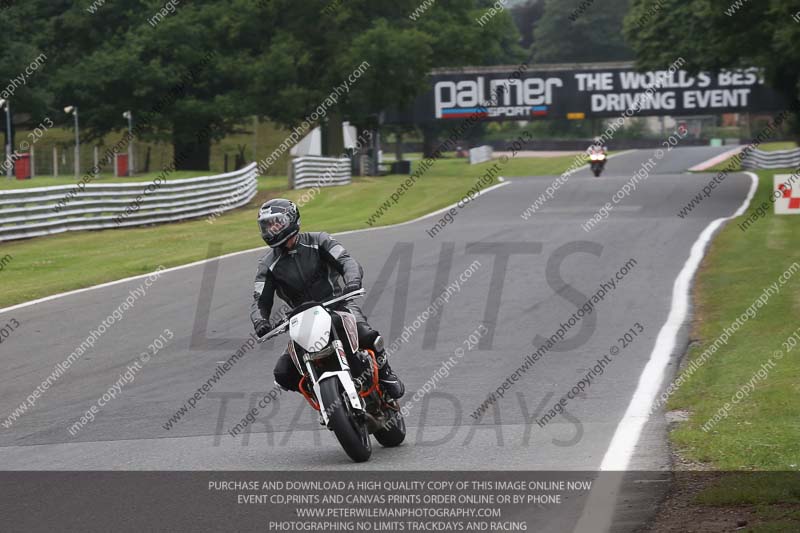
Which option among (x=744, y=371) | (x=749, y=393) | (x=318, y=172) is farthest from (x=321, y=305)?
(x=318, y=172)

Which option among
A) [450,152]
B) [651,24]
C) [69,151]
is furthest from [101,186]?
[450,152]

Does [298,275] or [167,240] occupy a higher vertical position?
[298,275]

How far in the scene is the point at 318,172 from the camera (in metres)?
46.7

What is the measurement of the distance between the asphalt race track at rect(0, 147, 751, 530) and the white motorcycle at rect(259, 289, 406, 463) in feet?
0.76

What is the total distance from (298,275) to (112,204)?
2252 cm

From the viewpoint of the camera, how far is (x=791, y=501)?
6.32 meters

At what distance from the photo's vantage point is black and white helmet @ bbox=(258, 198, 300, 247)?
812cm

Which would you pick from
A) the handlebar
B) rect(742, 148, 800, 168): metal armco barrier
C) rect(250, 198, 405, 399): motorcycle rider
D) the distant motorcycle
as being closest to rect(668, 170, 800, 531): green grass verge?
rect(250, 198, 405, 399): motorcycle rider

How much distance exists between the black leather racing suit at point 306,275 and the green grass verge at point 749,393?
8.36ft

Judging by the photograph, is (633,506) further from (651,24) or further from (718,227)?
(651,24)

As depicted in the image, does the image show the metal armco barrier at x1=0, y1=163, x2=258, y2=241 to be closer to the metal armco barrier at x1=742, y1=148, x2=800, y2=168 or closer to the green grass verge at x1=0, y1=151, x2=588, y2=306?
the green grass verge at x1=0, y1=151, x2=588, y2=306

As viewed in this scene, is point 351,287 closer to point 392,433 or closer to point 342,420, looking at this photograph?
point 342,420

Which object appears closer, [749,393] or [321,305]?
[321,305]

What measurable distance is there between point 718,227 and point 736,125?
296ft
